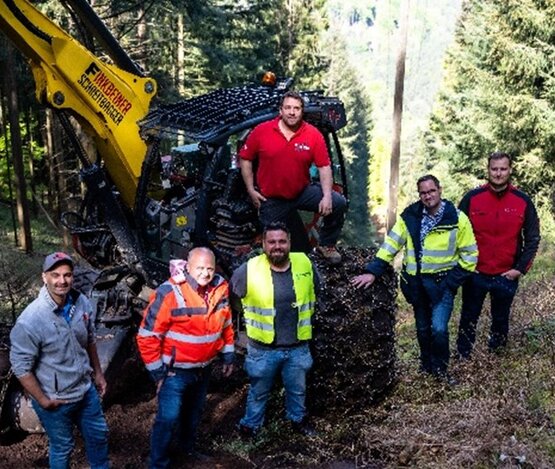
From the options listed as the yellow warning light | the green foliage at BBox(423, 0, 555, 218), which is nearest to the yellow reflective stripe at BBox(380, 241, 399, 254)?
the yellow warning light

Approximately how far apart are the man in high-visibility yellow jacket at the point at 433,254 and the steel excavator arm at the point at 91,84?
10.5ft

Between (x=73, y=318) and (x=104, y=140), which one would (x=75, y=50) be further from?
(x=73, y=318)

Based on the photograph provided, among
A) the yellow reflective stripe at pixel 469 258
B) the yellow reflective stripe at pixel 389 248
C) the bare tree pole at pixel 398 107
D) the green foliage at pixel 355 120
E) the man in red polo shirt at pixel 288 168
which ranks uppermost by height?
the man in red polo shirt at pixel 288 168

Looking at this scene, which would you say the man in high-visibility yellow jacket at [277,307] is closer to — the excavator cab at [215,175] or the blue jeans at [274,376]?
the blue jeans at [274,376]

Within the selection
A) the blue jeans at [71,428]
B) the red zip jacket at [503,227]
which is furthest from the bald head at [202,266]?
the red zip jacket at [503,227]

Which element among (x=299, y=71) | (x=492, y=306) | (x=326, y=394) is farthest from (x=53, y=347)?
(x=299, y=71)

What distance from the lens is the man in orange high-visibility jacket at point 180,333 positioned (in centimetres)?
497

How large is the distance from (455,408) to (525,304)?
333 cm

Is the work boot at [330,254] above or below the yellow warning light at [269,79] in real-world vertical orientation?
below

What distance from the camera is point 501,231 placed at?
6152 millimetres

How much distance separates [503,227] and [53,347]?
13.0 ft

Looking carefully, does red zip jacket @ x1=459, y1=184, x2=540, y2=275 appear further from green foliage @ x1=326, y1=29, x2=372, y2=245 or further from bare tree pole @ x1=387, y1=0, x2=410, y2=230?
green foliage @ x1=326, y1=29, x2=372, y2=245

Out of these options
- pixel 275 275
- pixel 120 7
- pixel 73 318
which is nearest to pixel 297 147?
pixel 275 275

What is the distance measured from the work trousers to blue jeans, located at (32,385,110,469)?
2.13 m
